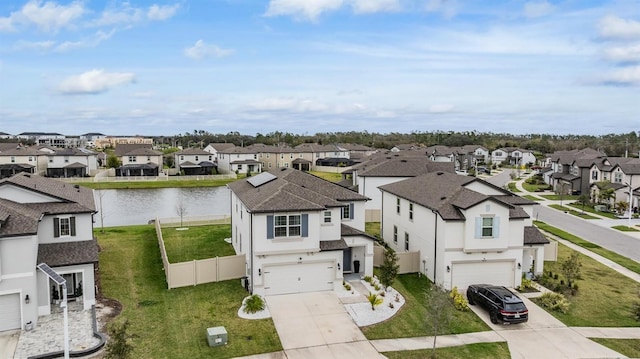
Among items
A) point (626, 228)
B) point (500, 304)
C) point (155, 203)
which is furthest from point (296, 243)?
point (155, 203)

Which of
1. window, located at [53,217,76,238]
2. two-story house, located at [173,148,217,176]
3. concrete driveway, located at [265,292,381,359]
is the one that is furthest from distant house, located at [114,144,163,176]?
concrete driveway, located at [265,292,381,359]

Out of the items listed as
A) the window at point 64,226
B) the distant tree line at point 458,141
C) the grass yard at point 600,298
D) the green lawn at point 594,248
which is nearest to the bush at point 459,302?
the grass yard at point 600,298

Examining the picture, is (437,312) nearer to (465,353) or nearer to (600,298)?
(465,353)

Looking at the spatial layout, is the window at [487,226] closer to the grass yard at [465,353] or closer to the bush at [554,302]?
the bush at [554,302]

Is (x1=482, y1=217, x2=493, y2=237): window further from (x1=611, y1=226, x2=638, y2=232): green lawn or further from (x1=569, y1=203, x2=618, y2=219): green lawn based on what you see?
(x1=569, y1=203, x2=618, y2=219): green lawn

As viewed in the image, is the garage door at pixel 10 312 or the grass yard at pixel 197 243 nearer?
the garage door at pixel 10 312

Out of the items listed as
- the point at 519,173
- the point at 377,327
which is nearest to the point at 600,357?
the point at 377,327
